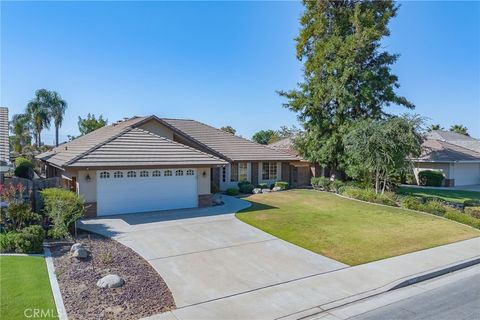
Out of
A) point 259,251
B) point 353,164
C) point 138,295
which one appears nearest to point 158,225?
point 259,251

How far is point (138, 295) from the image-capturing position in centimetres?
836

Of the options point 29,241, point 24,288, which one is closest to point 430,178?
point 29,241

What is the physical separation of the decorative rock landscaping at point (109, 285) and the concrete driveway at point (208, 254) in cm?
40

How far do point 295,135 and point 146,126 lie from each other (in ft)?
47.8

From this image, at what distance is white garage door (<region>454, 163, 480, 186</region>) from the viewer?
36.5 meters

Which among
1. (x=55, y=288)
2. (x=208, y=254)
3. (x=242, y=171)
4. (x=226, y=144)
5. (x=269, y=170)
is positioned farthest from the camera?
(x=269, y=170)

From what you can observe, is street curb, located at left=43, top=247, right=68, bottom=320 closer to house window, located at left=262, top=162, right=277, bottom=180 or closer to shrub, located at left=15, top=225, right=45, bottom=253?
shrub, located at left=15, top=225, right=45, bottom=253

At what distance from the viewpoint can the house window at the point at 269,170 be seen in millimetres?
30406

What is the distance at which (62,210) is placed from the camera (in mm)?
12852

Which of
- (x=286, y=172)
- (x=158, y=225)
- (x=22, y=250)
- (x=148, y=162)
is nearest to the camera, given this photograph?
(x=22, y=250)

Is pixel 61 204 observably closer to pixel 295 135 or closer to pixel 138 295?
pixel 138 295

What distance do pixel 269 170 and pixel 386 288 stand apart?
70.9ft

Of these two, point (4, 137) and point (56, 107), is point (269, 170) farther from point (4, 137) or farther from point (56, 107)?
point (56, 107)

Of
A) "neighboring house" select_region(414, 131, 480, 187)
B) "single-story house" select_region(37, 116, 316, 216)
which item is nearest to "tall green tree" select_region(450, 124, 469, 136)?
"neighboring house" select_region(414, 131, 480, 187)
